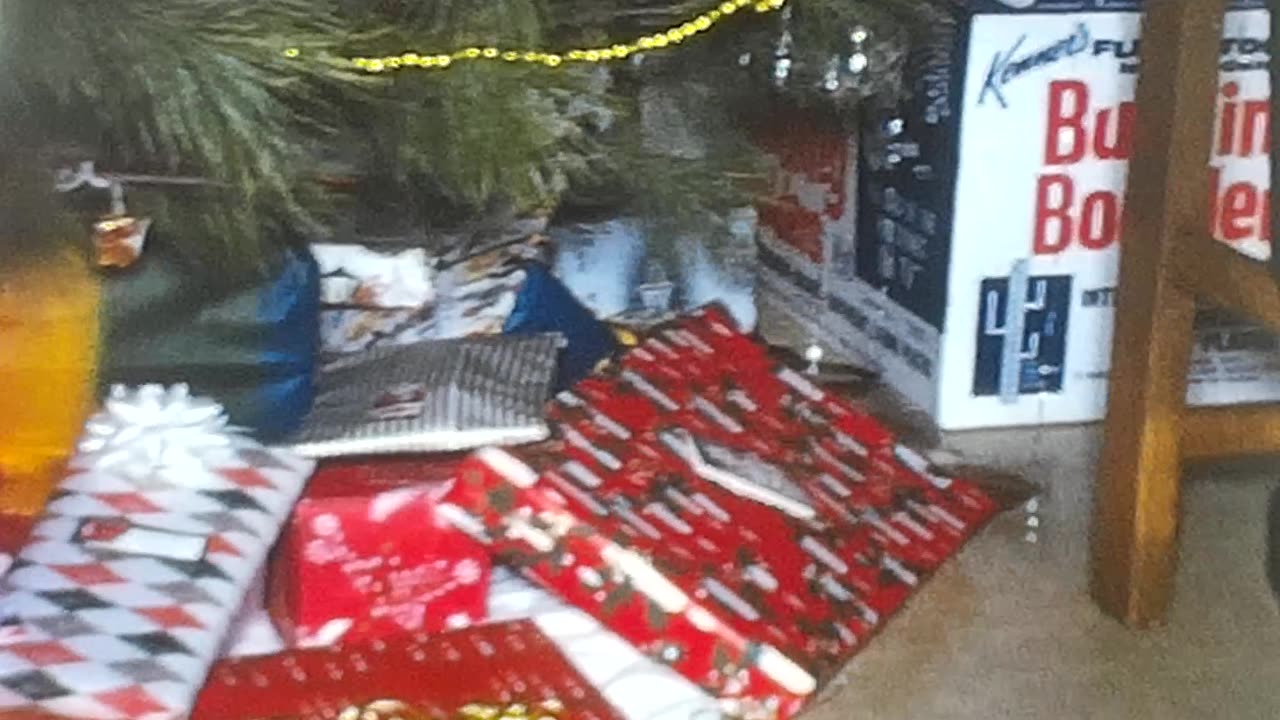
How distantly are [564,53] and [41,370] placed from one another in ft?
1.01

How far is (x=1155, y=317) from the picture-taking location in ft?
2.98

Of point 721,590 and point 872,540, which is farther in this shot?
point 872,540

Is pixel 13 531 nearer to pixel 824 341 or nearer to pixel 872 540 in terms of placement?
pixel 872 540

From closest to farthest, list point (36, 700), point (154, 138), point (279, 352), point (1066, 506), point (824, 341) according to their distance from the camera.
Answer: point (36, 700) → point (154, 138) → point (279, 352) → point (1066, 506) → point (824, 341)

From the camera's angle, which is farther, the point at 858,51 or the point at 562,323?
the point at 562,323

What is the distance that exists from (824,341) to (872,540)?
34 centimetres

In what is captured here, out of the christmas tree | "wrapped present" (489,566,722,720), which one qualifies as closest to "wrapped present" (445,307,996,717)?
"wrapped present" (489,566,722,720)

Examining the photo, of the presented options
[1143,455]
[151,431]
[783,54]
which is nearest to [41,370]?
[151,431]

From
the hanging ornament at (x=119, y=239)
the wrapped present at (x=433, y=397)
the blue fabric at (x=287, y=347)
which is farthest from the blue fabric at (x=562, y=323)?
the hanging ornament at (x=119, y=239)

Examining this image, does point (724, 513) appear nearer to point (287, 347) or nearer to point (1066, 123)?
point (287, 347)

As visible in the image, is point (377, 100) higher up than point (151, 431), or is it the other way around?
point (377, 100)

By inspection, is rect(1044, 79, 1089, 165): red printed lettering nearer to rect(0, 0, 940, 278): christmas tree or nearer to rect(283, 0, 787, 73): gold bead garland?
rect(0, 0, 940, 278): christmas tree

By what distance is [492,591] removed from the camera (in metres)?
0.94

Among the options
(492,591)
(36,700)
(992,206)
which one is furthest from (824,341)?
(36,700)
